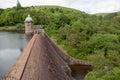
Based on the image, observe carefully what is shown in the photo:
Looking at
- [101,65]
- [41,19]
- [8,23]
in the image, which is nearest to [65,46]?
[101,65]

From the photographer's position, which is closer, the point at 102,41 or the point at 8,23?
the point at 102,41

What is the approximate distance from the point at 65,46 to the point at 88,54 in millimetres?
9574

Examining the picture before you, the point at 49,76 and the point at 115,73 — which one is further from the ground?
the point at 49,76

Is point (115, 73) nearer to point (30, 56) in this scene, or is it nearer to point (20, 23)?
point (30, 56)

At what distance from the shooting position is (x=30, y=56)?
24469mm

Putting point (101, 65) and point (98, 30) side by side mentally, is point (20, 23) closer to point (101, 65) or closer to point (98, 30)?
point (98, 30)

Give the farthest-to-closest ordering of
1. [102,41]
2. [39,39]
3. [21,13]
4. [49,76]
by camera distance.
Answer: [21,13]
[102,41]
[39,39]
[49,76]

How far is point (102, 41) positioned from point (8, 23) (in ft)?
238

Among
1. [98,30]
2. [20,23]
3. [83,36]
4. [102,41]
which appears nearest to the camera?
[102,41]

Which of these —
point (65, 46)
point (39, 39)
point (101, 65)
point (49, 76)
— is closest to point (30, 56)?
point (49, 76)

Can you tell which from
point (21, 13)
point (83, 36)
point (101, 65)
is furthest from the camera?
point (21, 13)

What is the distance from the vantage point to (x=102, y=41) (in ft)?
164

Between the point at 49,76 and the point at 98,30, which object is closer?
the point at 49,76

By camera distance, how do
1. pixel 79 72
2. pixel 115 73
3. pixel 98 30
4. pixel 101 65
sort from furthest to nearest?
1. pixel 98 30
2. pixel 79 72
3. pixel 101 65
4. pixel 115 73
